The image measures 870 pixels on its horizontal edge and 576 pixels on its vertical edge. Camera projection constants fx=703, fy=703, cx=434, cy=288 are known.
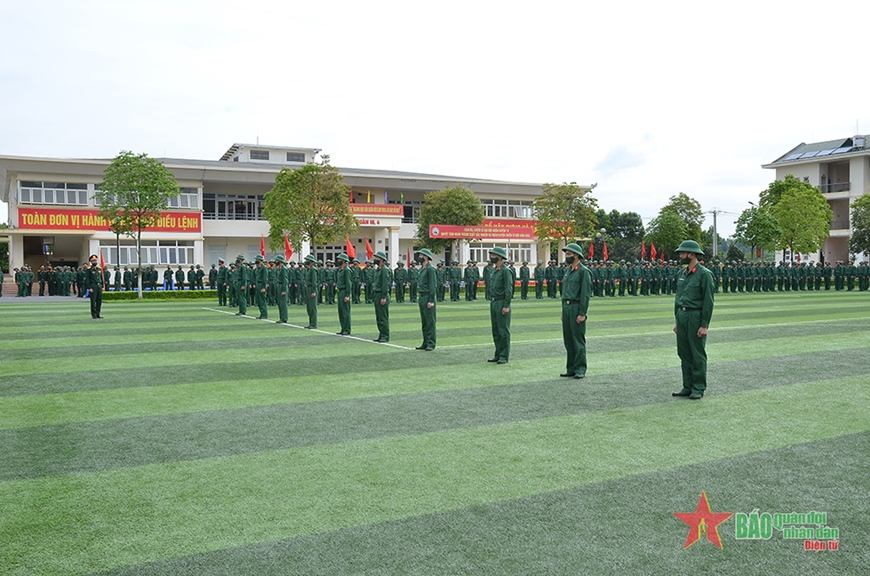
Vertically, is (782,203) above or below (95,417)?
above

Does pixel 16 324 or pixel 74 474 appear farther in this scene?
pixel 16 324

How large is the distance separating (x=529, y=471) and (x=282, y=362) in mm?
7367

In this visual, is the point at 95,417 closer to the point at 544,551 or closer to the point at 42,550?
the point at 42,550

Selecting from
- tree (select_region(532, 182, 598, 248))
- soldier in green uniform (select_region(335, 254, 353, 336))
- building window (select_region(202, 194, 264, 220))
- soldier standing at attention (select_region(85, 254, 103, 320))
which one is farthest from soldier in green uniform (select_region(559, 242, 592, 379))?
building window (select_region(202, 194, 264, 220))

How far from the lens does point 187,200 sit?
52.9m

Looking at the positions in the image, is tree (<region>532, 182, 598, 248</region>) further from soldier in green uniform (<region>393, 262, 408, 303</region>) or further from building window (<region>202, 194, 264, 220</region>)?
building window (<region>202, 194, 264, 220</region>)

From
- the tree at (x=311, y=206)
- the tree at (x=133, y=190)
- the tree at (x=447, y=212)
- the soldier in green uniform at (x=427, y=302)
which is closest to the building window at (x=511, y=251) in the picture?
the tree at (x=447, y=212)

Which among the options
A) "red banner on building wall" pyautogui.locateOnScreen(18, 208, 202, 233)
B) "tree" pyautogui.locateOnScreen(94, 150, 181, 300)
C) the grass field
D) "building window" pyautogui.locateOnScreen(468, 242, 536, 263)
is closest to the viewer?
the grass field

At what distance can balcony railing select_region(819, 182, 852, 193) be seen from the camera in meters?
69.5

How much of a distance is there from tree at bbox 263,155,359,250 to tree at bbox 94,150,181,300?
23.1ft

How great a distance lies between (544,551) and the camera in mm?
4262

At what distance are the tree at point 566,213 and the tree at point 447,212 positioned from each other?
27.1 feet

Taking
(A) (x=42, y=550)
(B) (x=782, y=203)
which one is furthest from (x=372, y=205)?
(A) (x=42, y=550)

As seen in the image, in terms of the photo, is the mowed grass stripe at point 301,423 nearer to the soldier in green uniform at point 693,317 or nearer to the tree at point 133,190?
the soldier in green uniform at point 693,317
